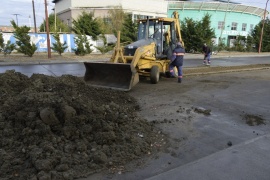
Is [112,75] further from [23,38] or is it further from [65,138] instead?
[23,38]

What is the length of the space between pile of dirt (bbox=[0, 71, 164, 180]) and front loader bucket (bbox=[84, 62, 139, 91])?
127 inches

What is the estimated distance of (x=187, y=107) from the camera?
714cm

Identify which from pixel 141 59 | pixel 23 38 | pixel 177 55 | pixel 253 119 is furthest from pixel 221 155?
pixel 23 38

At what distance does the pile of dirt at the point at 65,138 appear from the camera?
3.61 meters

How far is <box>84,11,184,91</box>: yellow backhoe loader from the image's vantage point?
8.95 m

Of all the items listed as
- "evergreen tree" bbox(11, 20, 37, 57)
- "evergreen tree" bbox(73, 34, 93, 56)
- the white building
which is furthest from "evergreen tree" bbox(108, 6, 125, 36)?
"evergreen tree" bbox(11, 20, 37, 57)

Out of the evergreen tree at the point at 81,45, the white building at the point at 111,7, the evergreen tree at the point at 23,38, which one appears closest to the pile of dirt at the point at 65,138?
the evergreen tree at the point at 23,38

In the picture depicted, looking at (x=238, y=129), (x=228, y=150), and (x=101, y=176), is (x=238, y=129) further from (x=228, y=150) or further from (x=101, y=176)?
(x=101, y=176)

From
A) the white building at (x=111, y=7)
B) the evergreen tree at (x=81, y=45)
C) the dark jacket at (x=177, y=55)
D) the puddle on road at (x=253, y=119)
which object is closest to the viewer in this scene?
the puddle on road at (x=253, y=119)

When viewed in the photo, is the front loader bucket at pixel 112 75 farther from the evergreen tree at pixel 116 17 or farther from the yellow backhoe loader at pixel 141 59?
the evergreen tree at pixel 116 17

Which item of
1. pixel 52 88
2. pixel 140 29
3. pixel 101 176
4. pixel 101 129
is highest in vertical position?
pixel 140 29

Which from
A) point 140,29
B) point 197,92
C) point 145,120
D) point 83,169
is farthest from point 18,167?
point 140,29

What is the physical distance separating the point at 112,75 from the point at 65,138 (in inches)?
204

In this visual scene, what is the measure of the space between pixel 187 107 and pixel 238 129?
1.81 metres
